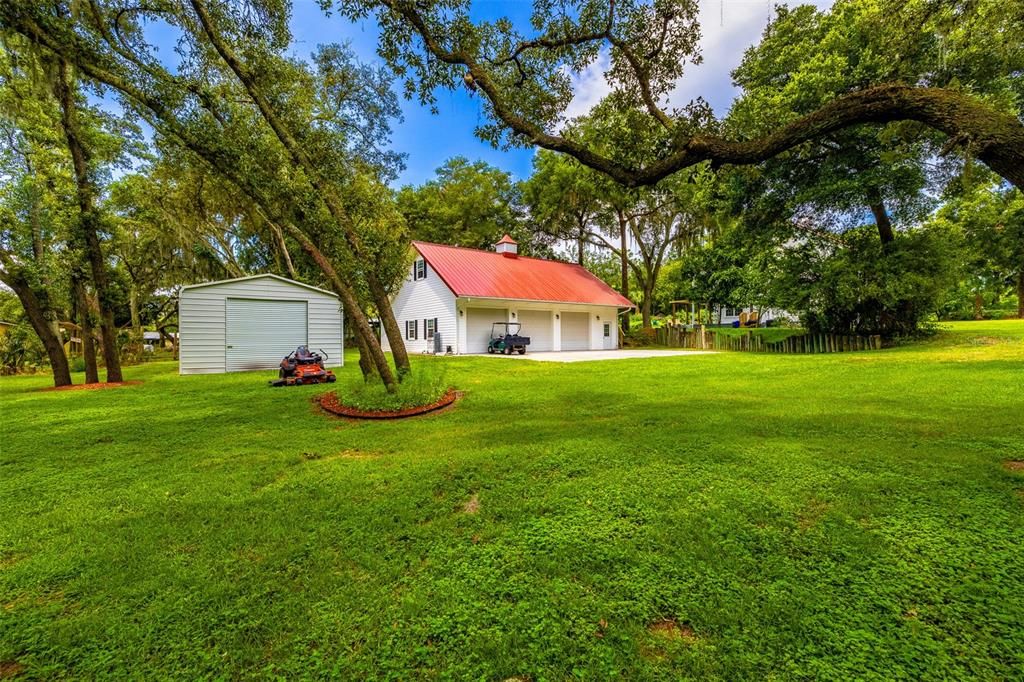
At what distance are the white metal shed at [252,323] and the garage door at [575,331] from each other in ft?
37.3

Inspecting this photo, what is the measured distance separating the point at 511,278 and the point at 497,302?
2.57 meters

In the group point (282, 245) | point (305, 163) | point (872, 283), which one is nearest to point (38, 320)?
point (305, 163)

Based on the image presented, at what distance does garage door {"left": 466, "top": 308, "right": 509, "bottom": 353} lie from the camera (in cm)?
1803

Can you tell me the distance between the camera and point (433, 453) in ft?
13.8

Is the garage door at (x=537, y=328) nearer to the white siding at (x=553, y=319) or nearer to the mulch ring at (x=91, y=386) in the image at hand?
the white siding at (x=553, y=319)

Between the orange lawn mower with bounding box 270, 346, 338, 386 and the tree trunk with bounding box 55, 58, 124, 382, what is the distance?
4.46 metres

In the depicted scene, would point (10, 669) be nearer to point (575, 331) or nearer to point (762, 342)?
point (762, 342)

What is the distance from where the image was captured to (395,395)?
6.48 m

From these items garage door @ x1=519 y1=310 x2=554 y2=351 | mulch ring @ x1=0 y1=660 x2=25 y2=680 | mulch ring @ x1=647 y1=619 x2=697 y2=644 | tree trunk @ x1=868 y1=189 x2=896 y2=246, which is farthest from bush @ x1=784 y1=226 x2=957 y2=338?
mulch ring @ x1=0 y1=660 x2=25 y2=680

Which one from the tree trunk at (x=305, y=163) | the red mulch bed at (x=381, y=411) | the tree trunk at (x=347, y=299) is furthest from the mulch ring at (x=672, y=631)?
the tree trunk at (x=305, y=163)

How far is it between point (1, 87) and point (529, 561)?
620 inches

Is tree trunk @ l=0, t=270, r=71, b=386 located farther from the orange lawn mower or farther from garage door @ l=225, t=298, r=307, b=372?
the orange lawn mower

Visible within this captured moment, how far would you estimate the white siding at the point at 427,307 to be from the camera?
1792 cm

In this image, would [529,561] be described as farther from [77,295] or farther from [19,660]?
Result: [77,295]
